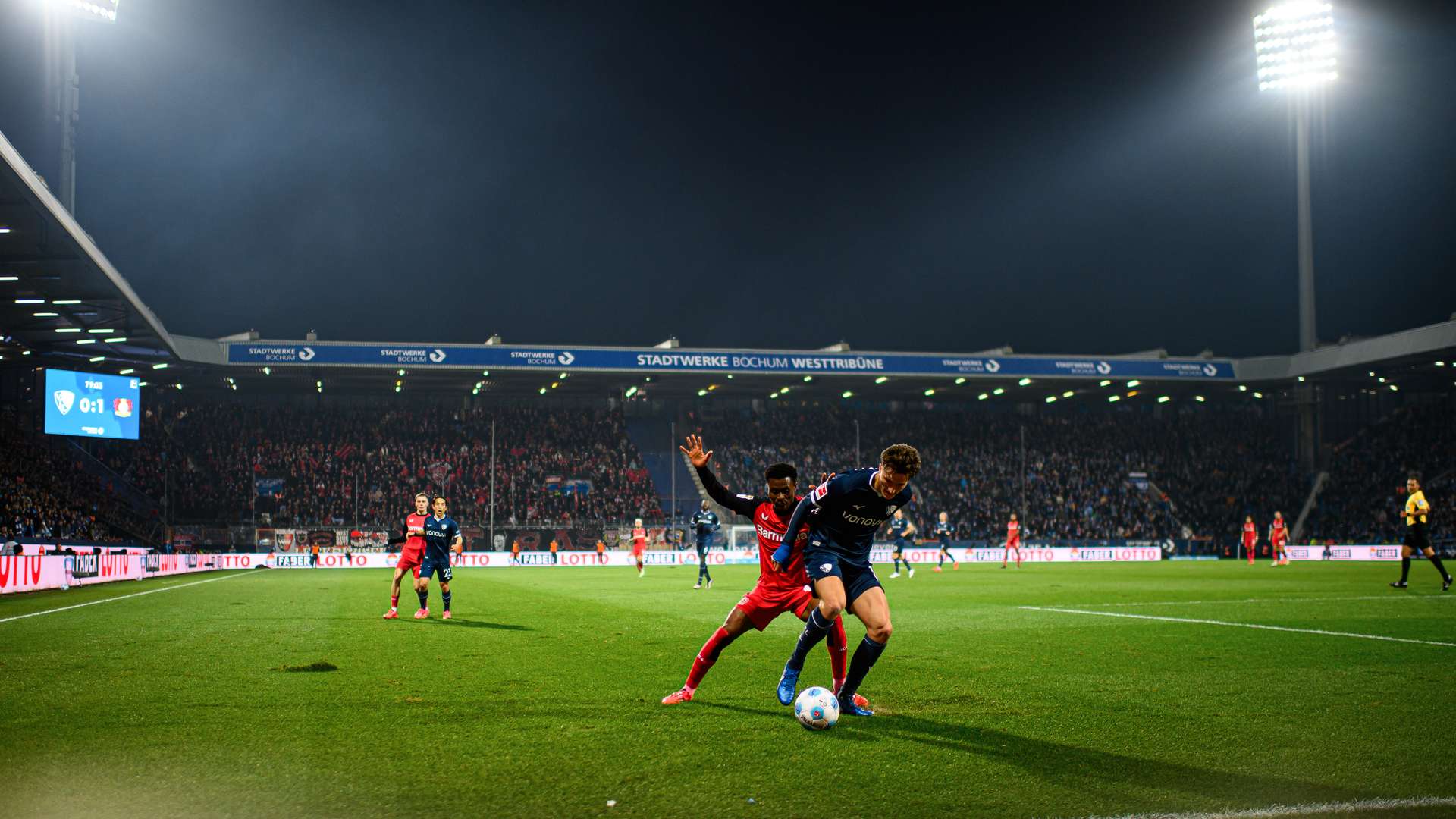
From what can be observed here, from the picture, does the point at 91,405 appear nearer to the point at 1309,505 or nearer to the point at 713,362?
the point at 713,362

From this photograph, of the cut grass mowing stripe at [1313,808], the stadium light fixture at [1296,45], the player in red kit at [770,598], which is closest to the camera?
the cut grass mowing stripe at [1313,808]

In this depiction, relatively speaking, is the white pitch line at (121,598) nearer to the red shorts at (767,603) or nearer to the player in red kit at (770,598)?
the player in red kit at (770,598)

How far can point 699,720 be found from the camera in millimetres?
7746

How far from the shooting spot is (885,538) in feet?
186

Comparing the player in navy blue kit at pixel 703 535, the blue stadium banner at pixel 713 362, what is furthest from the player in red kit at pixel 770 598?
the blue stadium banner at pixel 713 362

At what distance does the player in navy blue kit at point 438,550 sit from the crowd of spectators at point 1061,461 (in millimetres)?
39241

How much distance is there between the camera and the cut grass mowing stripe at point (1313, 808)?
5.21m

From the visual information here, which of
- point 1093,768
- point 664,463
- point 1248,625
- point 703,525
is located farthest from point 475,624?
point 664,463

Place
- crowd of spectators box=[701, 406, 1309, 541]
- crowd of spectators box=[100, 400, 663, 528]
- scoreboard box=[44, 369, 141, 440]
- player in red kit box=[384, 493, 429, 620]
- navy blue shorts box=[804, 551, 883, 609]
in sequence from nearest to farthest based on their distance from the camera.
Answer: navy blue shorts box=[804, 551, 883, 609] < player in red kit box=[384, 493, 429, 620] < scoreboard box=[44, 369, 141, 440] < crowd of spectators box=[100, 400, 663, 528] < crowd of spectators box=[701, 406, 1309, 541]

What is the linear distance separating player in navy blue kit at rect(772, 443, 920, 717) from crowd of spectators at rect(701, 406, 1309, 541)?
4790 centimetres

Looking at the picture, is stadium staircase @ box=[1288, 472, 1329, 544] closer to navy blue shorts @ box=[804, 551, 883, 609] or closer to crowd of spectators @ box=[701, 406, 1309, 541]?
crowd of spectators @ box=[701, 406, 1309, 541]

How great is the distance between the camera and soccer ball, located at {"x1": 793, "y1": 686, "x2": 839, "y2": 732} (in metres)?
7.34

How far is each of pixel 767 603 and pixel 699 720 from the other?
120 centimetres

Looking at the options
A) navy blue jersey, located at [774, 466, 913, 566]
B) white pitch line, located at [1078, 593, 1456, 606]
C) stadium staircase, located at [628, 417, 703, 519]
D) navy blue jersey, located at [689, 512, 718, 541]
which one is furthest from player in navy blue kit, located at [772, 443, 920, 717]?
stadium staircase, located at [628, 417, 703, 519]
